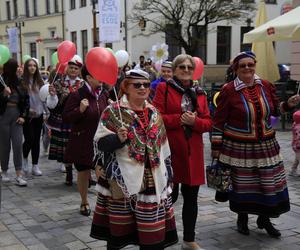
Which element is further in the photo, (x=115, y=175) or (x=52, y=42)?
(x=52, y=42)

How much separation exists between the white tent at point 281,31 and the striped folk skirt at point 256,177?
2.76 meters

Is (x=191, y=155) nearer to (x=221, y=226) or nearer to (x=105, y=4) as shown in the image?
(x=221, y=226)

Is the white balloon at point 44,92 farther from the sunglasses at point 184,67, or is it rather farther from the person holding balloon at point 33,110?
the sunglasses at point 184,67

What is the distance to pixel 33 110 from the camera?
7.38 m

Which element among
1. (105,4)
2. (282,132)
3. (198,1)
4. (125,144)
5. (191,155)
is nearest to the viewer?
(125,144)

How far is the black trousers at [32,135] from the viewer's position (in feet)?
24.4

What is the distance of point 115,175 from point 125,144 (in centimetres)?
24

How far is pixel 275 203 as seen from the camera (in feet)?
14.5

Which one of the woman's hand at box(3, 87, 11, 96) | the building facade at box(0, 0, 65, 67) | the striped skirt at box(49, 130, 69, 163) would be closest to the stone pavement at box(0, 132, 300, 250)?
the striped skirt at box(49, 130, 69, 163)

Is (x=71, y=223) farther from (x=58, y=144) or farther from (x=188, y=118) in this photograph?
(x=58, y=144)

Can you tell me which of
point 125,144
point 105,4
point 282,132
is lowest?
point 282,132

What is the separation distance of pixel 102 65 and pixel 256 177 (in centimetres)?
182

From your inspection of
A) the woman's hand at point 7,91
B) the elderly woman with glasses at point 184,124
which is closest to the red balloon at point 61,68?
the woman's hand at point 7,91

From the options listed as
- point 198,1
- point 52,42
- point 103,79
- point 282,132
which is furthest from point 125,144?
point 52,42
